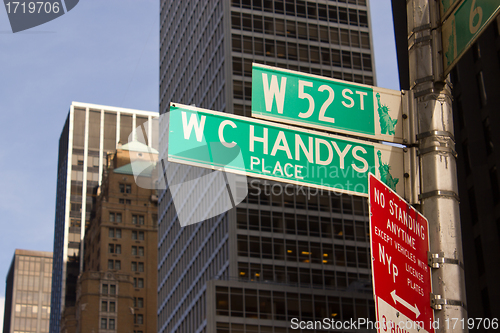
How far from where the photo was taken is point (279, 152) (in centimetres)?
615

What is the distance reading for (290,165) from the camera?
6113 mm

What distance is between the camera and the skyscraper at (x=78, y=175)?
180375 millimetres

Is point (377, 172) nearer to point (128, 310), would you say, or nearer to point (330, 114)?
point (330, 114)

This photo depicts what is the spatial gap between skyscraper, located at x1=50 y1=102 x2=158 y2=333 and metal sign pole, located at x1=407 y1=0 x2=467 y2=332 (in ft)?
573

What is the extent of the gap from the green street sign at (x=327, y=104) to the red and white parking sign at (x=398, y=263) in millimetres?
982

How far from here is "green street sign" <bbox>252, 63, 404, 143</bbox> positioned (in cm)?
631

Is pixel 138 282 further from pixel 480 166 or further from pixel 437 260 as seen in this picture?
pixel 437 260

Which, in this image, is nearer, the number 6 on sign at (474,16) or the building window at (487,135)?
the number 6 on sign at (474,16)

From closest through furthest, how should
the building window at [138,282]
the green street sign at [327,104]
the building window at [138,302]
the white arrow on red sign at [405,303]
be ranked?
the white arrow on red sign at [405,303], the green street sign at [327,104], the building window at [138,302], the building window at [138,282]

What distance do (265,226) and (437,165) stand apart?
276 feet

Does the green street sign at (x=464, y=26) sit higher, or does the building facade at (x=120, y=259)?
the building facade at (x=120, y=259)

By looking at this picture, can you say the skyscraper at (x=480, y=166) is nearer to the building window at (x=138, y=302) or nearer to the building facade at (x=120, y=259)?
the building facade at (x=120, y=259)

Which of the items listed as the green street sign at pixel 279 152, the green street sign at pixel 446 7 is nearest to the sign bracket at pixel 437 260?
the green street sign at pixel 279 152

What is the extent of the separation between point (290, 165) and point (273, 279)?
81.7 m
